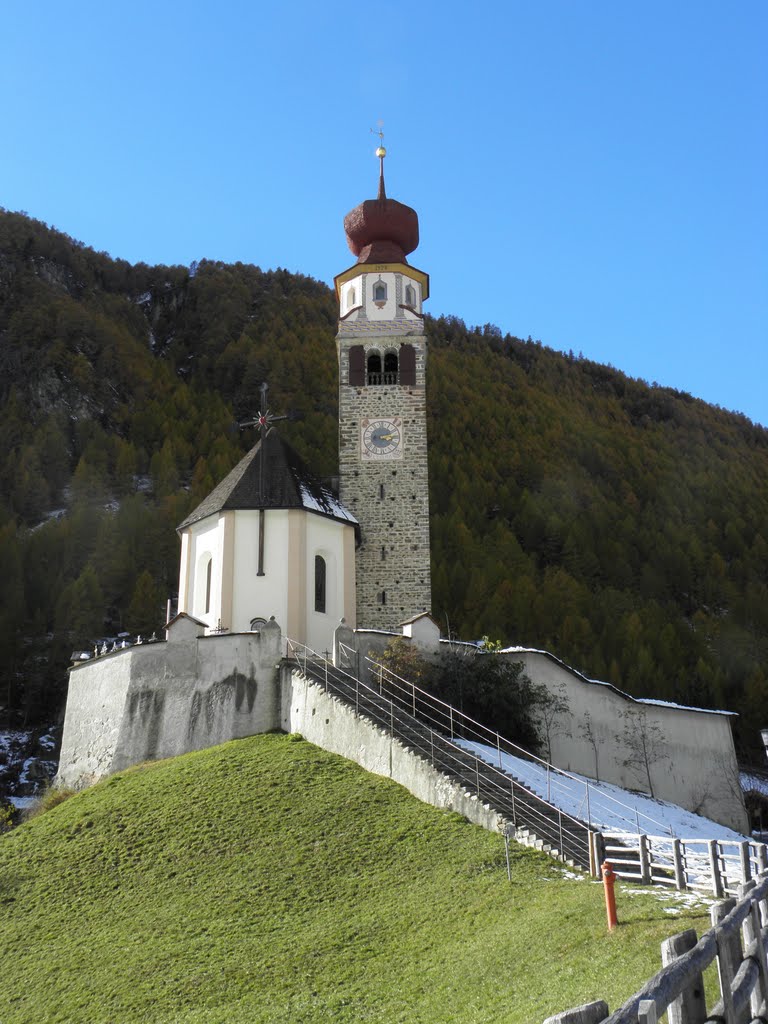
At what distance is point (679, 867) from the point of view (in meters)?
14.7

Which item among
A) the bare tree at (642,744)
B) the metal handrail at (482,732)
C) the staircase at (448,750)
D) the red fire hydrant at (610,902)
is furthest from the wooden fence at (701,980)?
the bare tree at (642,744)

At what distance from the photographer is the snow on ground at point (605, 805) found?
21.5 m

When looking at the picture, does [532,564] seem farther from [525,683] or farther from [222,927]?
[222,927]

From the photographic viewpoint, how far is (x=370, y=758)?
75.7 ft

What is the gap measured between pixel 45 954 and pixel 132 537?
166 feet

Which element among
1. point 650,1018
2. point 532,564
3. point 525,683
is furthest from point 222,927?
point 532,564

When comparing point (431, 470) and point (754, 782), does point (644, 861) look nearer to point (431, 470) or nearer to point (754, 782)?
point (754, 782)

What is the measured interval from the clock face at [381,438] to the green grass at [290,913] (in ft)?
50.0

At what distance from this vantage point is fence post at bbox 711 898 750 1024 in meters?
5.50

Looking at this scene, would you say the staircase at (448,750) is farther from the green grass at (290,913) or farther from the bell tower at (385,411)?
the bell tower at (385,411)

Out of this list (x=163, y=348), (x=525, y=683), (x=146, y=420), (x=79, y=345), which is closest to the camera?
(x=525, y=683)

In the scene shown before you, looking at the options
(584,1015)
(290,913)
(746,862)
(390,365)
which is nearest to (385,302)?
(390,365)

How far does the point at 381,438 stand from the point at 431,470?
4496cm

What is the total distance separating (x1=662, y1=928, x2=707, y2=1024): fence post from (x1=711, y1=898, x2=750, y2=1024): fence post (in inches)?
5.3
